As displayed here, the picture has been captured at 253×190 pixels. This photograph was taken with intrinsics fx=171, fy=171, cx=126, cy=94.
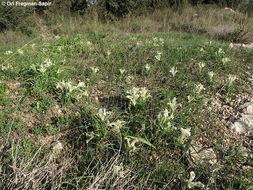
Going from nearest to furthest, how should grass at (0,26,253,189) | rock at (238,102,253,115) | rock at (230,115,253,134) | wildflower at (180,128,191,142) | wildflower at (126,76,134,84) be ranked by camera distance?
grass at (0,26,253,189), wildflower at (180,128,191,142), rock at (230,115,253,134), rock at (238,102,253,115), wildflower at (126,76,134,84)

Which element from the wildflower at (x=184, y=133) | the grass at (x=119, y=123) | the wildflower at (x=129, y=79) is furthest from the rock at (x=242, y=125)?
the wildflower at (x=129, y=79)

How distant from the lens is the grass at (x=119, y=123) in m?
1.48

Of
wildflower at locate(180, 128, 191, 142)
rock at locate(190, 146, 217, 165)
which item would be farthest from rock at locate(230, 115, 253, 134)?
wildflower at locate(180, 128, 191, 142)

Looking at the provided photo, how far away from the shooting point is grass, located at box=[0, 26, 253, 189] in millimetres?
1479

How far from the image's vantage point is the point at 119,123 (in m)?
1.79

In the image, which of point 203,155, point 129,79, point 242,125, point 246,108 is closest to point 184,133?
point 203,155

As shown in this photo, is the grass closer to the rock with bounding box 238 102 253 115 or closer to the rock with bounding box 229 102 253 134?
the rock with bounding box 229 102 253 134

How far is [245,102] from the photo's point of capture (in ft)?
8.75

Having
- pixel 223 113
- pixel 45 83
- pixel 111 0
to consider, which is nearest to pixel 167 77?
pixel 223 113

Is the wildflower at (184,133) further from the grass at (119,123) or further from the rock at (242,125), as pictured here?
the rock at (242,125)

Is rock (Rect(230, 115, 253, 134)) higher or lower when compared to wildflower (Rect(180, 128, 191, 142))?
lower

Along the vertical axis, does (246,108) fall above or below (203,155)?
→ above

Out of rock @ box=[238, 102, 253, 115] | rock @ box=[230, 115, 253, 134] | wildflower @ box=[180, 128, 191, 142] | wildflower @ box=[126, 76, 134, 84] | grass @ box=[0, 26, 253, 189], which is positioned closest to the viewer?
grass @ box=[0, 26, 253, 189]

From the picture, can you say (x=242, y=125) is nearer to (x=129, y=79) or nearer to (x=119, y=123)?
(x=119, y=123)
